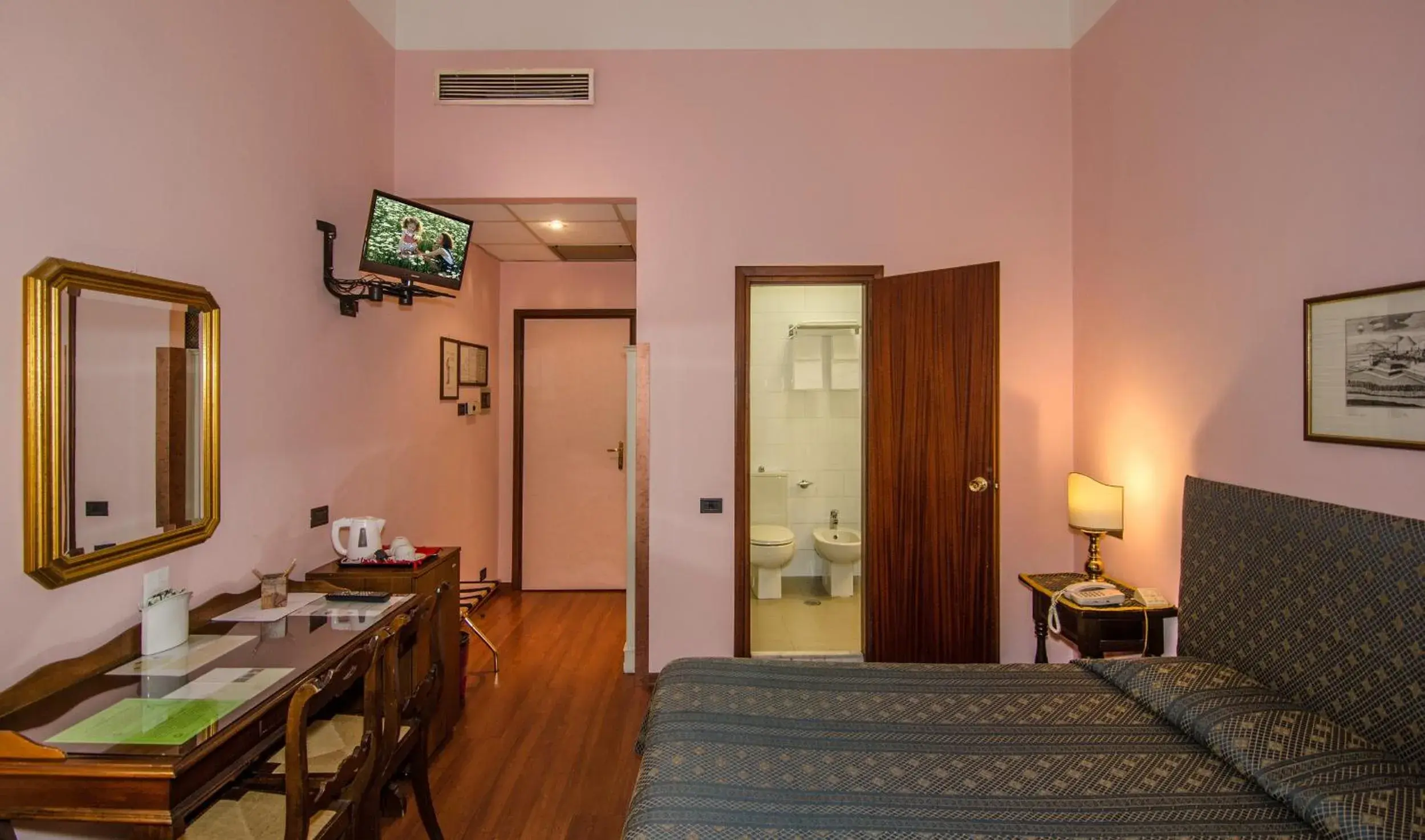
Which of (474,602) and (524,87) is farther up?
(524,87)

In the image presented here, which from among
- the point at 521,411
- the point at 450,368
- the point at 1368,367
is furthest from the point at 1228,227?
the point at 521,411

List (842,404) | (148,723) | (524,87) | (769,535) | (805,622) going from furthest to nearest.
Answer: (842,404), (769,535), (805,622), (524,87), (148,723)

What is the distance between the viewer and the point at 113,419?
1891mm

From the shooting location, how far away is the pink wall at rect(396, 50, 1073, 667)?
137 inches

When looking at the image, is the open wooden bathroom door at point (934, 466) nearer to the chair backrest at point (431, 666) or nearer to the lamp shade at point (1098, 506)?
the lamp shade at point (1098, 506)

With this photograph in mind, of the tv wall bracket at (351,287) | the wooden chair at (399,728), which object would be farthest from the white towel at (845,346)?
the wooden chair at (399,728)

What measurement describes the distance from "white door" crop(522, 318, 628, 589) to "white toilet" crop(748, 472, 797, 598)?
1.07 m

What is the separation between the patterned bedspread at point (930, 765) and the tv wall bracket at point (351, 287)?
200 centimetres

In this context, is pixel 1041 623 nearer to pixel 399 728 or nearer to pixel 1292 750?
pixel 1292 750

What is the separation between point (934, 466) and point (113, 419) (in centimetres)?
309

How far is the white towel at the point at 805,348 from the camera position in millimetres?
5242

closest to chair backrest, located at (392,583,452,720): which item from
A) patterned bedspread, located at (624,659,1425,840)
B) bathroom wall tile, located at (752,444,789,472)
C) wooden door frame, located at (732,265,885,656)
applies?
patterned bedspread, located at (624,659,1425,840)

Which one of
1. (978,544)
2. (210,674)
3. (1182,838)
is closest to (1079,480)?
(978,544)

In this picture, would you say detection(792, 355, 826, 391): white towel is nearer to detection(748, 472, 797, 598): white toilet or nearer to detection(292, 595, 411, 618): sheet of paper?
detection(748, 472, 797, 598): white toilet
